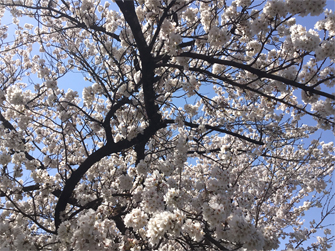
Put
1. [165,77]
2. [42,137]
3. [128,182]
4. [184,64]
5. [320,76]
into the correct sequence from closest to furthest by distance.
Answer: [320,76], [184,64], [128,182], [165,77], [42,137]

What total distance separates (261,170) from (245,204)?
517 centimetres

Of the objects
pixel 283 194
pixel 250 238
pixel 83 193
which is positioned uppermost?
pixel 283 194

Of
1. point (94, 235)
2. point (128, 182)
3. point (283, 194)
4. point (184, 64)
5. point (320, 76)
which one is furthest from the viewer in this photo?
point (283, 194)

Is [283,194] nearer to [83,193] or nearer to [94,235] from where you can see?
[83,193]

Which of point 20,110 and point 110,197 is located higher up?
point 20,110

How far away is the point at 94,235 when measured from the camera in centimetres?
207

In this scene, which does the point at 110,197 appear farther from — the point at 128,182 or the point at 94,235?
the point at 94,235

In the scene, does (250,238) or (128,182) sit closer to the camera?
(250,238)

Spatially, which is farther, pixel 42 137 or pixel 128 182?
pixel 42 137

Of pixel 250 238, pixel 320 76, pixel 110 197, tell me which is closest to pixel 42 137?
pixel 110 197

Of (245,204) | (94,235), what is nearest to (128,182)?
(94,235)

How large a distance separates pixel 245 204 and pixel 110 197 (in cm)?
379

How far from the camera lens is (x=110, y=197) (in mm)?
4062

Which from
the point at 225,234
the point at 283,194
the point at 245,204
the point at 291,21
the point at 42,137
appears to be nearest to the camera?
the point at 225,234
